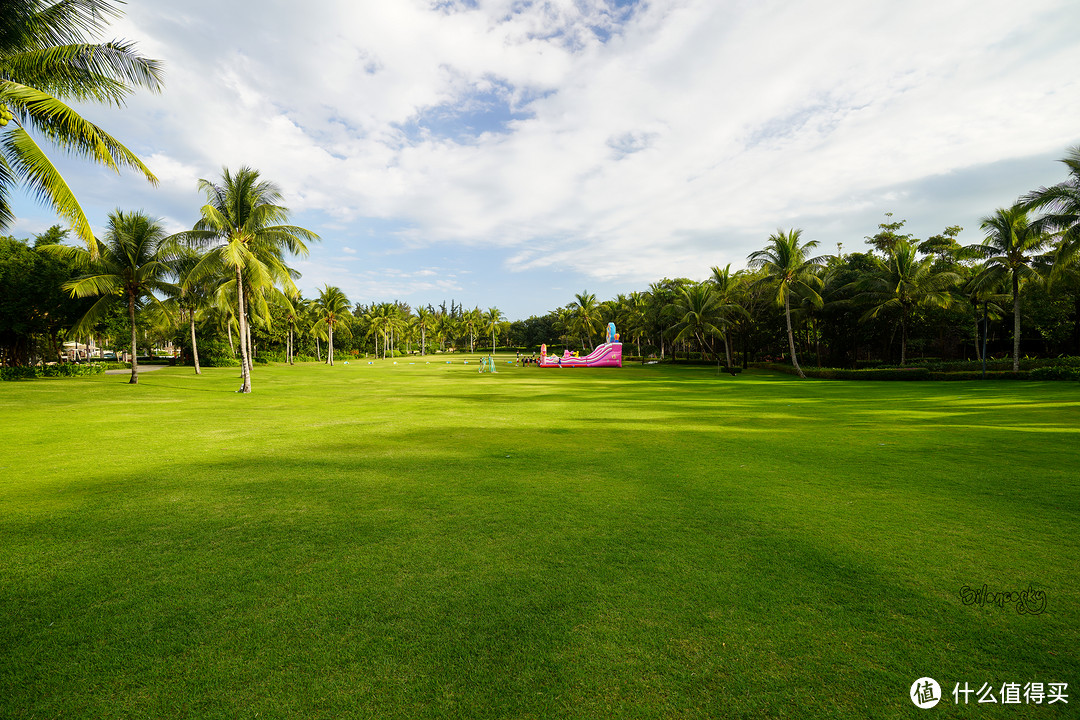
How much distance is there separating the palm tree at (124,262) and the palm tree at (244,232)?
10.9 feet

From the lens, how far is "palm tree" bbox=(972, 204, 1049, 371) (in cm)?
2509

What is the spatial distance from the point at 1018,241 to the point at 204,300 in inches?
2046

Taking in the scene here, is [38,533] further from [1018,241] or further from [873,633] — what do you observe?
[1018,241]

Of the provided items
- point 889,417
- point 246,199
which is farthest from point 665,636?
point 246,199

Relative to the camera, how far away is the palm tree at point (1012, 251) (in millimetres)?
25094

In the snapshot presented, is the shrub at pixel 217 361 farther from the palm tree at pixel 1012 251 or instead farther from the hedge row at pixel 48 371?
the palm tree at pixel 1012 251

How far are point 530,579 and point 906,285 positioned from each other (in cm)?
3789

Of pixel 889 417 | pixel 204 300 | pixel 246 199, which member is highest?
pixel 246 199

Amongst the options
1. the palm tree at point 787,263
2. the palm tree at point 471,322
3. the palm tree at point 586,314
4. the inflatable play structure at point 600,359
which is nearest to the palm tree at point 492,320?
the palm tree at point 471,322

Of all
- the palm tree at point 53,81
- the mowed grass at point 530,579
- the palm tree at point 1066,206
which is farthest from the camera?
the palm tree at point 1066,206

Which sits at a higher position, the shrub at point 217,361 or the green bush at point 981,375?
the shrub at point 217,361

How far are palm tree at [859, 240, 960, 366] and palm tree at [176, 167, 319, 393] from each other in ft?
121

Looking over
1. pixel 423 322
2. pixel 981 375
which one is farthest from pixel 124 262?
pixel 423 322

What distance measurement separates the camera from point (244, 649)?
2928 millimetres
